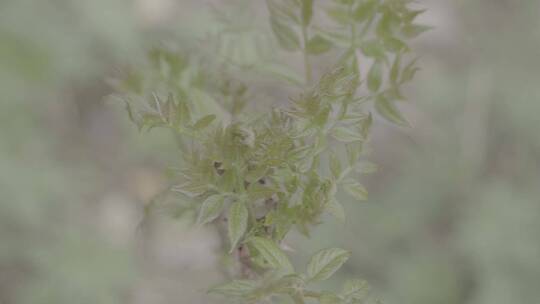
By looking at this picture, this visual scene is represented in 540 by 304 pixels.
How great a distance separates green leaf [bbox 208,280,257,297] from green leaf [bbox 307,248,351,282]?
15cm

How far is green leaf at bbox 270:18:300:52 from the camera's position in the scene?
1.66 m

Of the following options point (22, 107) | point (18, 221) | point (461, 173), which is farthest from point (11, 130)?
point (461, 173)

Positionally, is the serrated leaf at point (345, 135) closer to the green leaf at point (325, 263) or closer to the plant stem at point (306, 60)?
the green leaf at point (325, 263)

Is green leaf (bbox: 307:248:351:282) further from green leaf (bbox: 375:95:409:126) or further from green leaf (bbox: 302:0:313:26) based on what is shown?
green leaf (bbox: 302:0:313:26)

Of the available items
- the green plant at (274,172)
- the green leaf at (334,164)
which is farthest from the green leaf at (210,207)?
the green leaf at (334,164)

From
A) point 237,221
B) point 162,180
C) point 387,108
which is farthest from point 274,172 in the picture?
point 162,180

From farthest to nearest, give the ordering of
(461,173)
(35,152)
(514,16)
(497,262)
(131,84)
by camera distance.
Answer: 1. (514,16)
2. (461,173)
3. (35,152)
4. (497,262)
5. (131,84)

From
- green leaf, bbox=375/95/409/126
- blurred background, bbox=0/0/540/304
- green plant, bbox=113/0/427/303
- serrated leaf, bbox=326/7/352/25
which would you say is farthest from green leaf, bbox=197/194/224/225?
blurred background, bbox=0/0/540/304

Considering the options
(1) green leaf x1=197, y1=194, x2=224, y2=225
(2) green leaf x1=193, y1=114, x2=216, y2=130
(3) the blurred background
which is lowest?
(1) green leaf x1=197, y1=194, x2=224, y2=225

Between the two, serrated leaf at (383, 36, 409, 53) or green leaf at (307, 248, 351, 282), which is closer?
green leaf at (307, 248, 351, 282)

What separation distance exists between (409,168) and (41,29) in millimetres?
2411

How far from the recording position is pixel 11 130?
4008mm

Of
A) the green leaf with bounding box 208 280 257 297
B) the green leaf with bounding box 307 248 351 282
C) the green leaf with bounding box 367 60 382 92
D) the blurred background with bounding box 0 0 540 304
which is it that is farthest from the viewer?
the blurred background with bounding box 0 0 540 304

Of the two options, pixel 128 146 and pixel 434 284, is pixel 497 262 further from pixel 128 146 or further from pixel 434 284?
pixel 128 146
